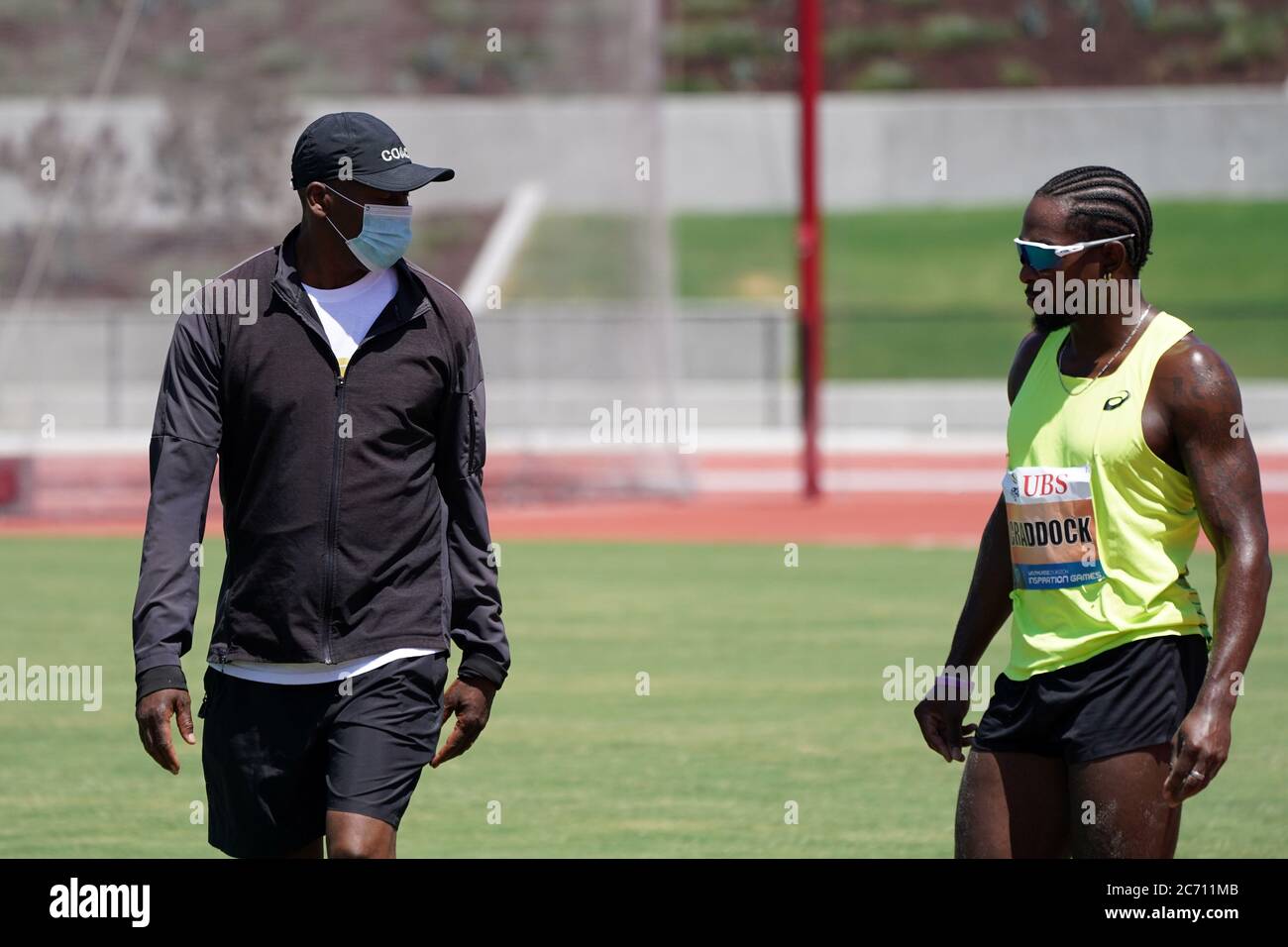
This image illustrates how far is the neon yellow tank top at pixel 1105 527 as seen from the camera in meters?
4.62

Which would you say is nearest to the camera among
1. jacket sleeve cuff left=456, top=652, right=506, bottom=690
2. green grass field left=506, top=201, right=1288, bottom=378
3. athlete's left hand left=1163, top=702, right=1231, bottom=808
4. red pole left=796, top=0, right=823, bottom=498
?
athlete's left hand left=1163, top=702, right=1231, bottom=808

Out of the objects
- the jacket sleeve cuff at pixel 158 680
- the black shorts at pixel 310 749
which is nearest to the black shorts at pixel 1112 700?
the black shorts at pixel 310 749

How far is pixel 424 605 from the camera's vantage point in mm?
4859

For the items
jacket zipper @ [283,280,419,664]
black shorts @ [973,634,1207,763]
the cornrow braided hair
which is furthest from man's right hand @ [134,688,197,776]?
the cornrow braided hair

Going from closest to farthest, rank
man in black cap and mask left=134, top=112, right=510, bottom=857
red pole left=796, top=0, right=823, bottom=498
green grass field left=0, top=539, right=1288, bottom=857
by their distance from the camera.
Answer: man in black cap and mask left=134, top=112, right=510, bottom=857
green grass field left=0, top=539, right=1288, bottom=857
red pole left=796, top=0, right=823, bottom=498

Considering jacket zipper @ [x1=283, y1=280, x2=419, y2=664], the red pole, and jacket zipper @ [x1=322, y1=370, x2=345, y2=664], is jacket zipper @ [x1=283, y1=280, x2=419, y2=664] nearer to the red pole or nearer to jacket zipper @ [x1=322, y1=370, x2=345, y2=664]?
jacket zipper @ [x1=322, y1=370, x2=345, y2=664]

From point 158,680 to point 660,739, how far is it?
15.6 ft

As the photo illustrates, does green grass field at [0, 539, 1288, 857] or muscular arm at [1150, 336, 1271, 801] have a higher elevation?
muscular arm at [1150, 336, 1271, 801]

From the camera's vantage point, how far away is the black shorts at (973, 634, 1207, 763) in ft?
14.9

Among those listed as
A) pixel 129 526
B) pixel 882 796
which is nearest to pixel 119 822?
pixel 882 796

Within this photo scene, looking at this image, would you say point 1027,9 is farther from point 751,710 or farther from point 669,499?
point 751,710

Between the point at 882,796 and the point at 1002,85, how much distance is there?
4343 centimetres

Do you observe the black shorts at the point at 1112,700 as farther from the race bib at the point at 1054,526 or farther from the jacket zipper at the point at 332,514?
the jacket zipper at the point at 332,514

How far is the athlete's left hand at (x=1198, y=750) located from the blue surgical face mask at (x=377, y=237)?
6.66 feet
